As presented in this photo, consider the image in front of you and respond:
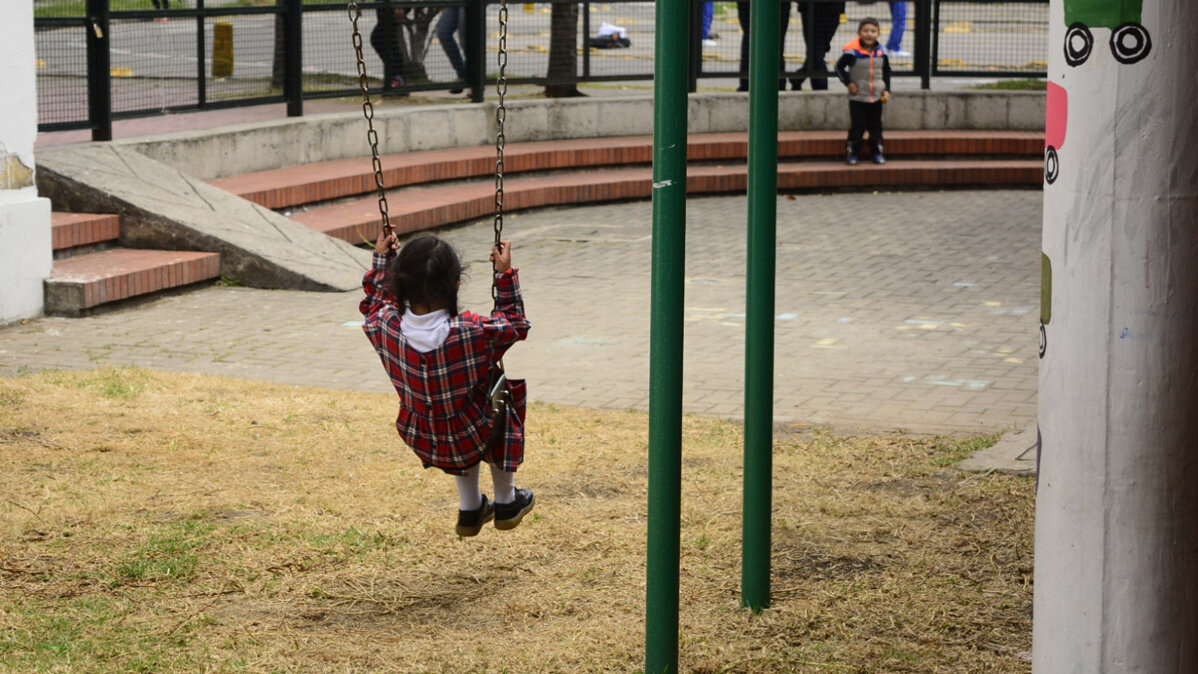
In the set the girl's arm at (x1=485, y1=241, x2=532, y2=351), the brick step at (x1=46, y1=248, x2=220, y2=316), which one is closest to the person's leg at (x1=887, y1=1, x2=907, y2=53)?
the brick step at (x1=46, y1=248, x2=220, y2=316)

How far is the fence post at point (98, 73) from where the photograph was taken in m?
11.4

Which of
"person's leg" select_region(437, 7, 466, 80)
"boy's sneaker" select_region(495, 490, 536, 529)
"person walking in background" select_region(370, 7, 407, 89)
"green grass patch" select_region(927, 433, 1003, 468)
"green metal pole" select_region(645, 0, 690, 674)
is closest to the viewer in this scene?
"green metal pole" select_region(645, 0, 690, 674)

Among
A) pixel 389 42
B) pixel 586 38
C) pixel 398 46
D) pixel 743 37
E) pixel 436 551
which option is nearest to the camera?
pixel 436 551

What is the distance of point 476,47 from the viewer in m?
15.5

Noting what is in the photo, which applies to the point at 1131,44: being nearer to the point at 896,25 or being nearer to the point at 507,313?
the point at 507,313

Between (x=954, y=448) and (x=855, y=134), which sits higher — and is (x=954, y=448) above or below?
below

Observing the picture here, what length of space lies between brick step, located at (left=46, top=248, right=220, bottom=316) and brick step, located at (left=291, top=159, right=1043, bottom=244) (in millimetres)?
1648

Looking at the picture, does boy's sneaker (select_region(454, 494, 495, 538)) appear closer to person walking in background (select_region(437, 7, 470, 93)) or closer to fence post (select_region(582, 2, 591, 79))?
person walking in background (select_region(437, 7, 470, 93))

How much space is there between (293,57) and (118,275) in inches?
173

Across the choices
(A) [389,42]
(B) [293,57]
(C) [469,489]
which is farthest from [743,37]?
(C) [469,489]

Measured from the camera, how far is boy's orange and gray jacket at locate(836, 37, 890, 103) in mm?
15711

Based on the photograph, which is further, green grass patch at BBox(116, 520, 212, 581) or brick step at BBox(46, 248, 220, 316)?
brick step at BBox(46, 248, 220, 316)

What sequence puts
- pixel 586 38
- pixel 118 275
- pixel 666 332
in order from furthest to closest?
pixel 586 38
pixel 118 275
pixel 666 332

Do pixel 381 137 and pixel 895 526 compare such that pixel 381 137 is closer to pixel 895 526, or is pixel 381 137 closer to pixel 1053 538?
pixel 895 526
